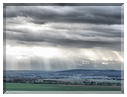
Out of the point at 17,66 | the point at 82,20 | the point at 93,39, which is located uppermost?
the point at 82,20

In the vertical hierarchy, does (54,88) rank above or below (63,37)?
below

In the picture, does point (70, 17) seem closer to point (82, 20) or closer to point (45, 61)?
point (82, 20)

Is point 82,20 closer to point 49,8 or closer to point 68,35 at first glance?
point 68,35

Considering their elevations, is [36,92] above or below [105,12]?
below

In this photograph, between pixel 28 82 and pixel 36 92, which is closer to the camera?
pixel 36 92

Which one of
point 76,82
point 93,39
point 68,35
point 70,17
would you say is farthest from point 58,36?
point 76,82

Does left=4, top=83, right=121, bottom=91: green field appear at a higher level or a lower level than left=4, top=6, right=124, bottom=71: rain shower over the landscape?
lower

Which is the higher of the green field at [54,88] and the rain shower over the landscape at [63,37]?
the rain shower over the landscape at [63,37]

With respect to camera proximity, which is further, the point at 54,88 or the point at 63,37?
the point at 63,37

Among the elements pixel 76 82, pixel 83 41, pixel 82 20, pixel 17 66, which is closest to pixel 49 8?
pixel 82 20
